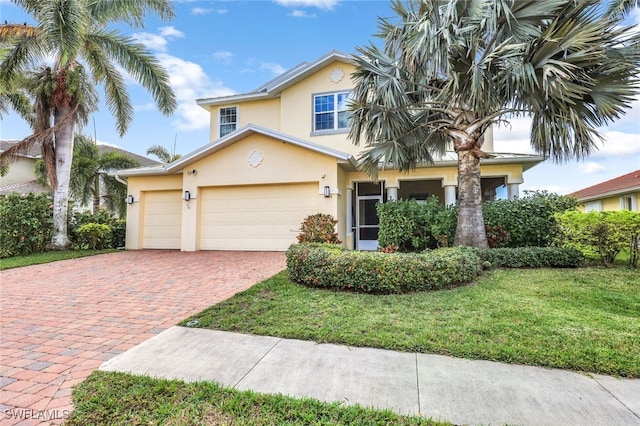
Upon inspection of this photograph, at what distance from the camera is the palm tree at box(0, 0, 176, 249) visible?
11.3 metres

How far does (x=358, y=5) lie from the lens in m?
11.6

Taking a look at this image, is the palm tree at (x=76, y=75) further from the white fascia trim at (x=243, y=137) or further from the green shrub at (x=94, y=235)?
the white fascia trim at (x=243, y=137)

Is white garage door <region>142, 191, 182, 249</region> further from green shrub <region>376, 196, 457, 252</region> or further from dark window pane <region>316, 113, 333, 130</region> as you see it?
green shrub <region>376, 196, 457, 252</region>

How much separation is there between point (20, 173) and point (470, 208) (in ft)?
93.4

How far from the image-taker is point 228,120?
1577 cm

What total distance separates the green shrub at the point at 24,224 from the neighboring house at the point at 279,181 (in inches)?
114

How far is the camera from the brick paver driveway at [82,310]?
9.45ft

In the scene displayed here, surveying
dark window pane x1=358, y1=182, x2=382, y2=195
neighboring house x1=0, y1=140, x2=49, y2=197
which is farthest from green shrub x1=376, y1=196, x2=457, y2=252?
neighboring house x1=0, y1=140, x2=49, y2=197

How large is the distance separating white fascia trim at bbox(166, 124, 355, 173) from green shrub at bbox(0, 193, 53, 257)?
5150 mm

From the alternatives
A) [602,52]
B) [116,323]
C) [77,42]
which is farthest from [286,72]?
[116,323]

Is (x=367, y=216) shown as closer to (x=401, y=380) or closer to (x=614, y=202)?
(x=401, y=380)

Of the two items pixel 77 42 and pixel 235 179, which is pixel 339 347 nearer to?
pixel 235 179

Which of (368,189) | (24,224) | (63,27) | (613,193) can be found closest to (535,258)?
(368,189)

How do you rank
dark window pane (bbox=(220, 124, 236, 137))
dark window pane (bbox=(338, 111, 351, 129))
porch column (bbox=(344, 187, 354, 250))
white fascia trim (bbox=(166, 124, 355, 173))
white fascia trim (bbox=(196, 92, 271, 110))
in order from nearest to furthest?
white fascia trim (bbox=(166, 124, 355, 173)) < porch column (bbox=(344, 187, 354, 250)) < dark window pane (bbox=(338, 111, 351, 129)) < white fascia trim (bbox=(196, 92, 271, 110)) < dark window pane (bbox=(220, 124, 236, 137))
